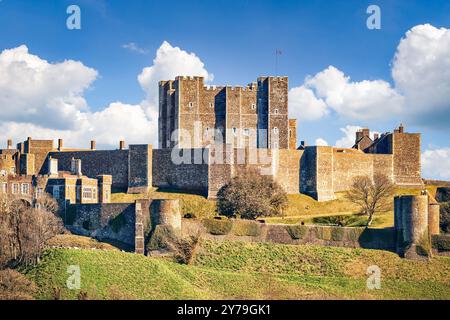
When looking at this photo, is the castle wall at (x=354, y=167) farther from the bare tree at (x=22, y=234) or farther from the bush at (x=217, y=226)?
the bare tree at (x=22, y=234)

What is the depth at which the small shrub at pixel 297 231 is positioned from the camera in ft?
213

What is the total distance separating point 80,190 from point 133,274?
16.0 m

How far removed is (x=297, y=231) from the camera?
6506 cm

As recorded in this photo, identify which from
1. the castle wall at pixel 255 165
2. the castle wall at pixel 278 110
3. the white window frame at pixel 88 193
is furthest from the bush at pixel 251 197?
the white window frame at pixel 88 193

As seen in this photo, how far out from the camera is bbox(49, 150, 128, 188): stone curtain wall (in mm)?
79438

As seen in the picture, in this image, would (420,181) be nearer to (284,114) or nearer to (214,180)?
(284,114)

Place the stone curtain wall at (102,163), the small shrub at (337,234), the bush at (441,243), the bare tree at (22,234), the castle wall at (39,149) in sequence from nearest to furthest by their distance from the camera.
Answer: the bare tree at (22,234), the bush at (441,243), the small shrub at (337,234), the stone curtain wall at (102,163), the castle wall at (39,149)

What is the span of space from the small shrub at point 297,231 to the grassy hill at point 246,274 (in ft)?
3.21

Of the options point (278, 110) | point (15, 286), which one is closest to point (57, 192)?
point (15, 286)

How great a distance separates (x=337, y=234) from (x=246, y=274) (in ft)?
28.8

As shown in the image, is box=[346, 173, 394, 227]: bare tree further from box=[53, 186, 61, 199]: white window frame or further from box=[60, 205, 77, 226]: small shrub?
box=[53, 186, 61, 199]: white window frame

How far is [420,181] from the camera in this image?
84.8 m

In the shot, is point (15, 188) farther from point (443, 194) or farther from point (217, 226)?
point (443, 194)
